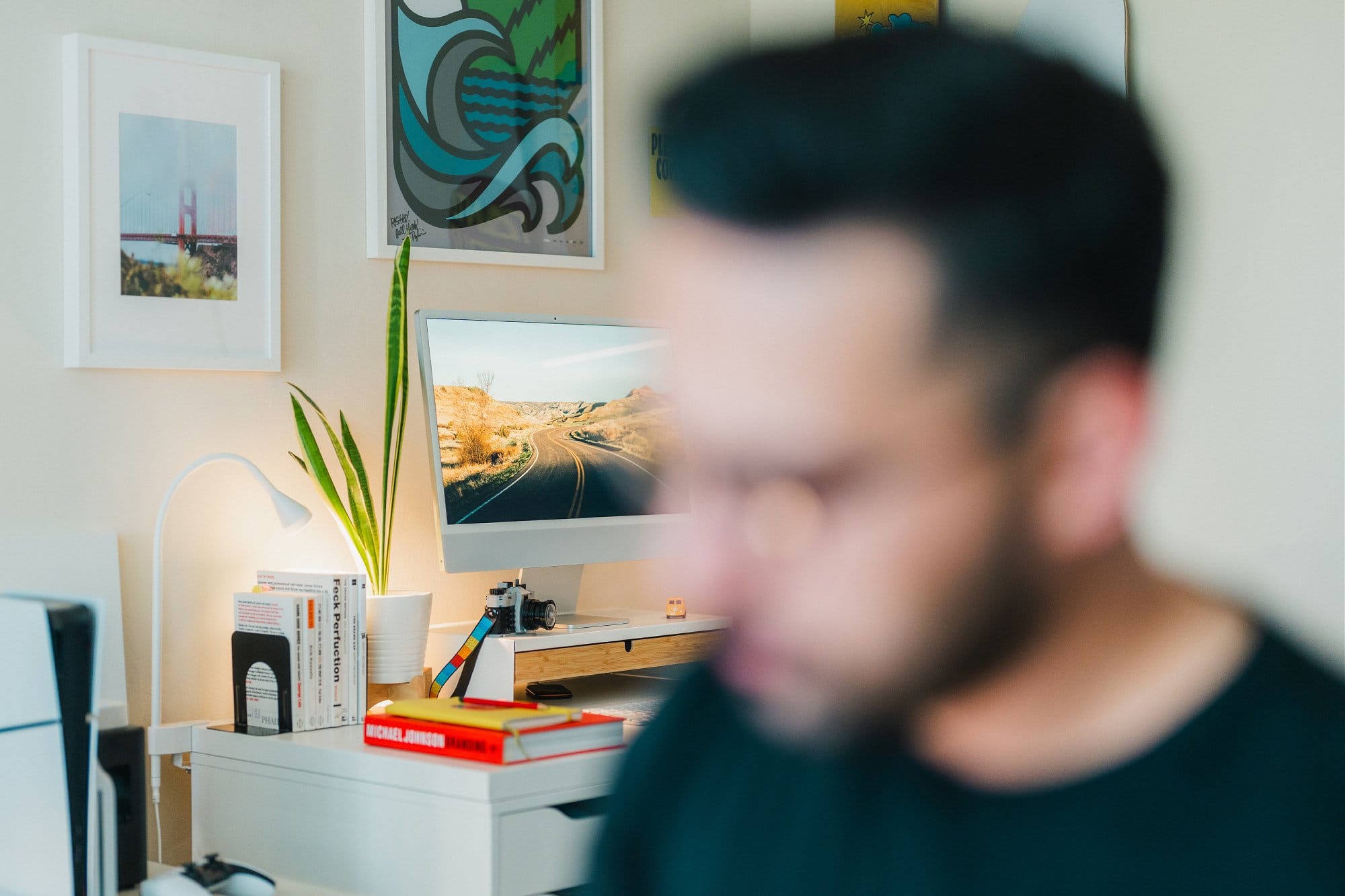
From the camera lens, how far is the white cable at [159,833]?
234 centimetres

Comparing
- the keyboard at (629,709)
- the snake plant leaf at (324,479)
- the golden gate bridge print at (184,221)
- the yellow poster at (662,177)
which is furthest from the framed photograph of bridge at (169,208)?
the yellow poster at (662,177)

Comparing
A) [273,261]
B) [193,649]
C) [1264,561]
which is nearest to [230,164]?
[273,261]

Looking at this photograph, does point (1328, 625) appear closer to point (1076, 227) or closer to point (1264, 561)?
point (1264, 561)

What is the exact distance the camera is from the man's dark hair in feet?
1.03

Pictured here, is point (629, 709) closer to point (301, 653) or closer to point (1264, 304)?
point (301, 653)

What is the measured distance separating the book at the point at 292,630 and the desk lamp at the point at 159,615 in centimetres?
17

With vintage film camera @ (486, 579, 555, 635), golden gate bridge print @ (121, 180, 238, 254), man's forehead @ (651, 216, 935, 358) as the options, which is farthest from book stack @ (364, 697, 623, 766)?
man's forehead @ (651, 216, 935, 358)

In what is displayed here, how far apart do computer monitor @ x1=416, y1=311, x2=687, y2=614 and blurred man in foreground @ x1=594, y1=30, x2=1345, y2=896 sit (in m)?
2.08

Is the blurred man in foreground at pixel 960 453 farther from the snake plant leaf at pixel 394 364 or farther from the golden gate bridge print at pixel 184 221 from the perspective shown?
the golden gate bridge print at pixel 184 221

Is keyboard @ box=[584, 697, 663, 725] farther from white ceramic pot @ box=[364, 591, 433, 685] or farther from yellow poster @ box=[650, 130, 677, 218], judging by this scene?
yellow poster @ box=[650, 130, 677, 218]

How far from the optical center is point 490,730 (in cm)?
191

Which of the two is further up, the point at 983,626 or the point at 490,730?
the point at 983,626

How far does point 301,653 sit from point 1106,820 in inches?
79.7

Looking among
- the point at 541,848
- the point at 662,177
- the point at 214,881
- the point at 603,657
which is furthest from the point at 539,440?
the point at 662,177
